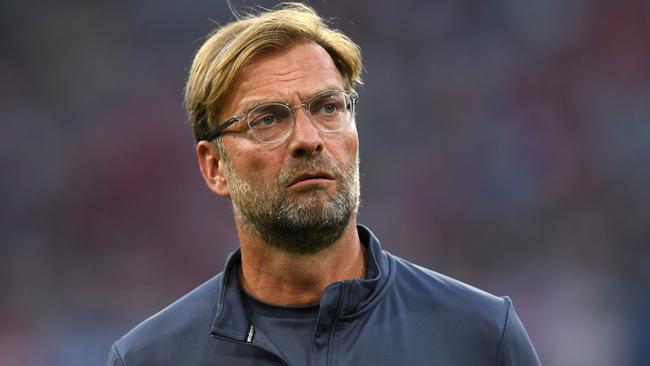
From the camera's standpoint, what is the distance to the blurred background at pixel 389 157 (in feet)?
21.4

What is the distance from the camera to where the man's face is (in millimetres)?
2053

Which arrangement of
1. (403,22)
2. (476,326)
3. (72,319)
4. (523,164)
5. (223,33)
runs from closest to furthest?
1. (476,326)
2. (223,33)
3. (72,319)
4. (523,164)
5. (403,22)

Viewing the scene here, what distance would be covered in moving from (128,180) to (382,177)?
1.97 meters

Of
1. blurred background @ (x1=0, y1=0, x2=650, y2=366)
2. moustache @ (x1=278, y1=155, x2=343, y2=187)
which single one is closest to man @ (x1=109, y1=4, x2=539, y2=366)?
moustache @ (x1=278, y1=155, x2=343, y2=187)

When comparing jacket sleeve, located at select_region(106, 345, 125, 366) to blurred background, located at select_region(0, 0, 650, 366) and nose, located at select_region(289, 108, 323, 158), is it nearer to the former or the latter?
nose, located at select_region(289, 108, 323, 158)

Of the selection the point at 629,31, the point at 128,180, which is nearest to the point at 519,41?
the point at 629,31

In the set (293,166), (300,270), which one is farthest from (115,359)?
(293,166)

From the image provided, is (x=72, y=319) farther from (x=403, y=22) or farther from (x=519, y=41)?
(x=519, y=41)

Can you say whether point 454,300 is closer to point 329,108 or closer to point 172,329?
point 329,108

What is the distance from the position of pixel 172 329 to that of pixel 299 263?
334 mm

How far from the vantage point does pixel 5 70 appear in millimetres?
7332

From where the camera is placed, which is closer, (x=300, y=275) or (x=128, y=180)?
(x=300, y=275)

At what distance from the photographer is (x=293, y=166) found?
207 centimetres

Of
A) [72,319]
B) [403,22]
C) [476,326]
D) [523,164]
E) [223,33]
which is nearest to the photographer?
[476,326]
